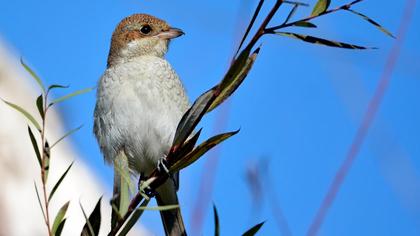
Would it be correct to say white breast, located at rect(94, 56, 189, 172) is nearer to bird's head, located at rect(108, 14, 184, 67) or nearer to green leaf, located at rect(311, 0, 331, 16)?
bird's head, located at rect(108, 14, 184, 67)

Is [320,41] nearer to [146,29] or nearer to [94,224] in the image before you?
[94,224]

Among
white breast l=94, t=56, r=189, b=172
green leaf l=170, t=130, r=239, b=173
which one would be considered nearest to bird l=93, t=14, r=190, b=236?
white breast l=94, t=56, r=189, b=172

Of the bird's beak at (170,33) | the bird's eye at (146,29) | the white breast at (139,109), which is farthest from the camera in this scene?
the bird's eye at (146,29)

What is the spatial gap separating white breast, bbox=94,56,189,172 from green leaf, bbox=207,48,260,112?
191 cm

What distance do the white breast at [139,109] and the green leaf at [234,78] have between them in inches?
75.2

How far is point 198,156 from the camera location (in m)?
1.62

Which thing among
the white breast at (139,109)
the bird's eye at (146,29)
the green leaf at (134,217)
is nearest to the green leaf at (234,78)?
the green leaf at (134,217)

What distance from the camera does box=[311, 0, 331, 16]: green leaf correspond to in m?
1.52

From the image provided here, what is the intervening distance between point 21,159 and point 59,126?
1.63 ft

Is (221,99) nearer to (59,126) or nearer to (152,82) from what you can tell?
(152,82)

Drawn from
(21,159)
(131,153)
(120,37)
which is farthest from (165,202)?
(21,159)

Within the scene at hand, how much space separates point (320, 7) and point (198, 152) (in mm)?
366

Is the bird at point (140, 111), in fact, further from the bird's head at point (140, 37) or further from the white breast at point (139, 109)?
the bird's head at point (140, 37)

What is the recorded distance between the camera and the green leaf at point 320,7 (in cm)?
152
